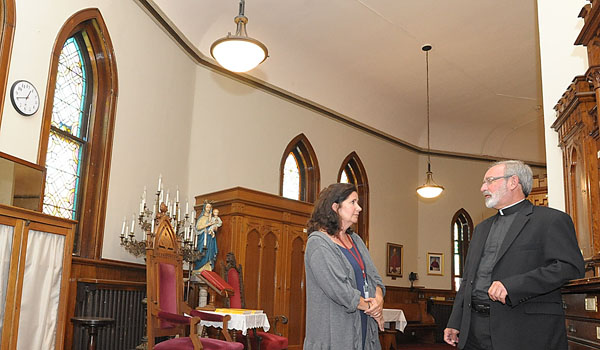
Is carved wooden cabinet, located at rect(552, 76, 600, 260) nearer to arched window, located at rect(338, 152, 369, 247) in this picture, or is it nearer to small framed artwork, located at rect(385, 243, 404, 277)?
arched window, located at rect(338, 152, 369, 247)

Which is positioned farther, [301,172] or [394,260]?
[394,260]

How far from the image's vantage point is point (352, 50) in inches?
412

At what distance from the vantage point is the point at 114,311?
20.5ft

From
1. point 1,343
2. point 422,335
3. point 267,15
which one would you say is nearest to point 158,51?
point 267,15

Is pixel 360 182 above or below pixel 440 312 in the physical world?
above

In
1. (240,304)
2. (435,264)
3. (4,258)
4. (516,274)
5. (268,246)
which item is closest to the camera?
(516,274)

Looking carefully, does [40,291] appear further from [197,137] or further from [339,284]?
[197,137]

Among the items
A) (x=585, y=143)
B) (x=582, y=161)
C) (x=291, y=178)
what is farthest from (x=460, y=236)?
(x=585, y=143)

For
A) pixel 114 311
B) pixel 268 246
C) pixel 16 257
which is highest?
pixel 268 246

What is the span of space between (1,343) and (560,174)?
17.4 feet

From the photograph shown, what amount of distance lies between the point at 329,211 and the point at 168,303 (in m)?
3.02

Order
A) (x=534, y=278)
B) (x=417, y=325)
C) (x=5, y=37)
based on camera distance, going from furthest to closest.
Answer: (x=417, y=325), (x=5, y=37), (x=534, y=278)

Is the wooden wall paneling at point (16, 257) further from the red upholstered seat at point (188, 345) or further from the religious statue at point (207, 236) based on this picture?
the religious statue at point (207, 236)

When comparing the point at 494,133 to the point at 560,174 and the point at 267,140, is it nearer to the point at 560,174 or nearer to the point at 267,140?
the point at 267,140
